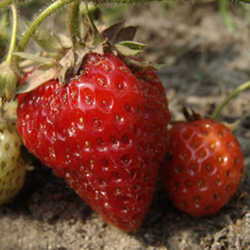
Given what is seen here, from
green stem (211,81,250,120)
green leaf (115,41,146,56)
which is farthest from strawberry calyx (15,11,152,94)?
green stem (211,81,250,120)

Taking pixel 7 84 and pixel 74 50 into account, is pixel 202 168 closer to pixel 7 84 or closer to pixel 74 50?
pixel 74 50

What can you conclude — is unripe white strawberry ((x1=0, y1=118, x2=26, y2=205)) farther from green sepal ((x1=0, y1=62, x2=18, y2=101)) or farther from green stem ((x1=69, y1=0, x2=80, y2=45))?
green stem ((x1=69, y1=0, x2=80, y2=45))

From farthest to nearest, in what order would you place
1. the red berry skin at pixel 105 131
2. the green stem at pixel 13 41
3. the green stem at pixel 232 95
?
the green stem at pixel 232 95, the green stem at pixel 13 41, the red berry skin at pixel 105 131

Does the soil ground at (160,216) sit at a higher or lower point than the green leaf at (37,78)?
lower

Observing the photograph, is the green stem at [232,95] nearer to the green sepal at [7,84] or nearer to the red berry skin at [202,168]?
the red berry skin at [202,168]

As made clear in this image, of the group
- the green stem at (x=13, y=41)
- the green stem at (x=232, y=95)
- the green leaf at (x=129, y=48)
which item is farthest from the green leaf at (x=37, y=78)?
the green stem at (x=232, y=95)

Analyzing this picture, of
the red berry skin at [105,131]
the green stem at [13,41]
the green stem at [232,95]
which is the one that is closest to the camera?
the red berry skin at [105,131]

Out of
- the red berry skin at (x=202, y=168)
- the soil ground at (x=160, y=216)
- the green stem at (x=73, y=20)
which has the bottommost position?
the soil ground at (x=160, y=216)

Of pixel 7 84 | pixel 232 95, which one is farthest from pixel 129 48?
pixel 232 95
